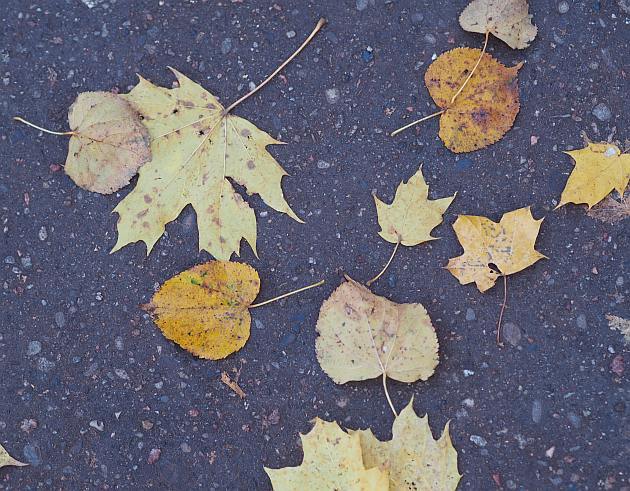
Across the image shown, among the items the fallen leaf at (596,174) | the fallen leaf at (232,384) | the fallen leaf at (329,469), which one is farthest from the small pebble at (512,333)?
the fallen leaf at (232,384)

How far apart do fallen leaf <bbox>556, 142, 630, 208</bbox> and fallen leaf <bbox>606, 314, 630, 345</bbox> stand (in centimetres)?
32

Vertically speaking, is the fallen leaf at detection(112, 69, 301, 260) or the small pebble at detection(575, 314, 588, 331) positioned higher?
the fallen leaf at detection(112, 69, 301, 260)

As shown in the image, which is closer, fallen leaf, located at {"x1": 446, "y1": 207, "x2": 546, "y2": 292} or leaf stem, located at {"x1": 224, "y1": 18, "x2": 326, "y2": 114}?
fallen leaf, located at {"x1": 446, "y1": 207, "x2": 546, "y2": 292}

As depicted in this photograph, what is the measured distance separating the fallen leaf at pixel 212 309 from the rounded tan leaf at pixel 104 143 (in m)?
0.36

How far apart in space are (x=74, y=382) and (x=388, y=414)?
93 cm

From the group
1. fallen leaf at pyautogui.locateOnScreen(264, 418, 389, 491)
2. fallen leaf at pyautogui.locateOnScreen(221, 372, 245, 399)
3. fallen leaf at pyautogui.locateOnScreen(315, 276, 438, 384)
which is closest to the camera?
A: fallen leaf at pyautogui.locateOnScreen(264, 418, 389, 491)

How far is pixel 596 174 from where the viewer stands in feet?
6.55

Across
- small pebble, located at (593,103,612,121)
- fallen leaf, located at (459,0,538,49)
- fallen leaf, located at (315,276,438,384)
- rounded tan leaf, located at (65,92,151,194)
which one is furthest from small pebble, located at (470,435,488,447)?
rounded tan leaf, located at (65,92,151,194)

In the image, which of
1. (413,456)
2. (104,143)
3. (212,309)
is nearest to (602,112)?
(413,456)

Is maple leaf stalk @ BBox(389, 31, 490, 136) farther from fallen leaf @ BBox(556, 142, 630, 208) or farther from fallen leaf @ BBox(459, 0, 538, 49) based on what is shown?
fallen leaf @ BBox(556, 142, 630, 208)

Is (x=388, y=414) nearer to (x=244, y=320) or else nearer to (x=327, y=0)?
(x=244, y=320)

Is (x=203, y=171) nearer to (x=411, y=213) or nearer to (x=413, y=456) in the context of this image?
(x=411, y=213)

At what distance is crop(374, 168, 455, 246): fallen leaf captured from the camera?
2.02 meters

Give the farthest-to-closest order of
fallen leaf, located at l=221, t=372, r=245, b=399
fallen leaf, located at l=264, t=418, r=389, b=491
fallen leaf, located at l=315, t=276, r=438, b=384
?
fallen leaf, located at l=221, t=372, r=245, b=399, fallen leaf, located at l=315, t=276, r=438, b=384, fallen leaf, located at l=264, t=418, r=389, b=491
